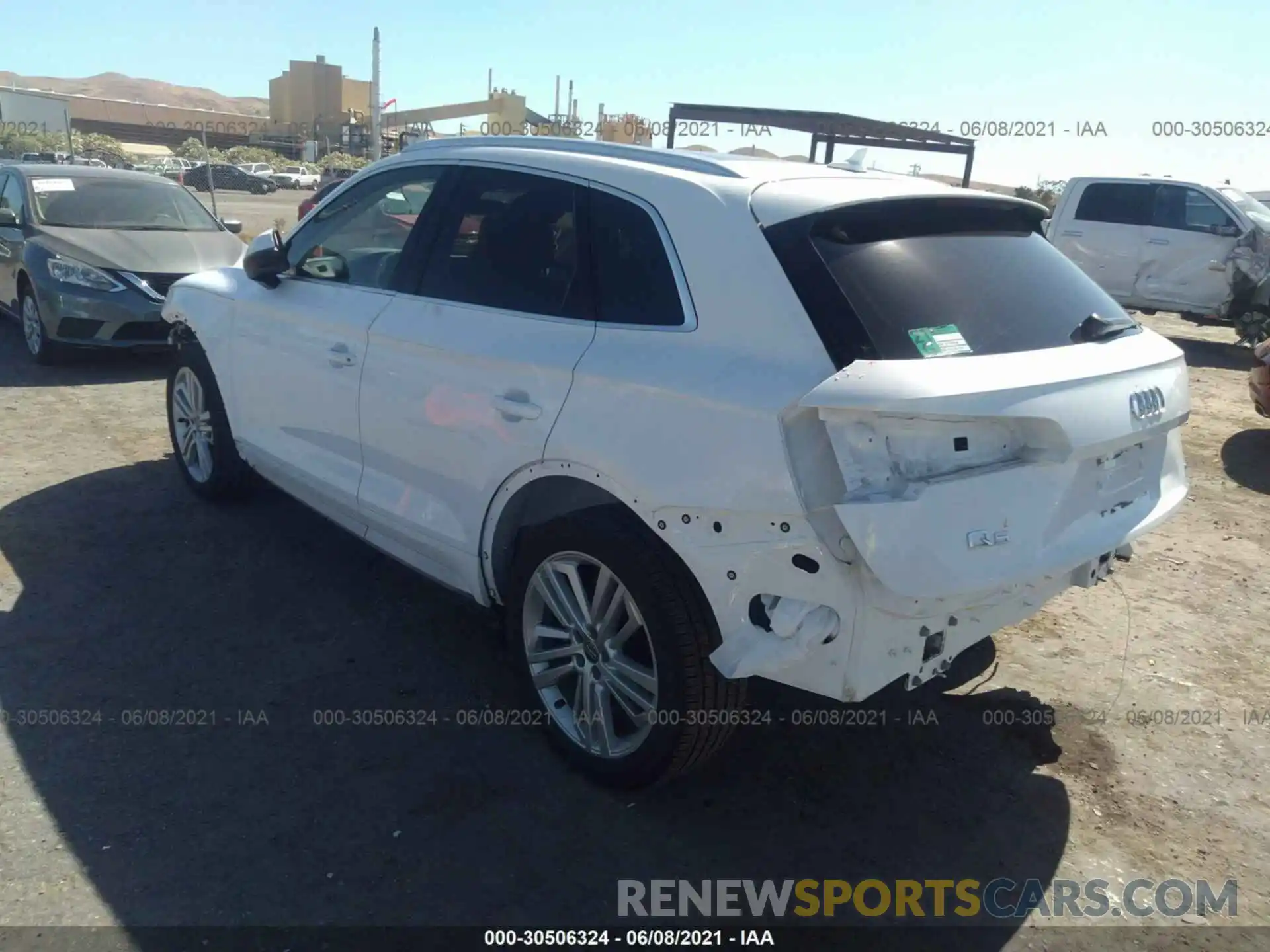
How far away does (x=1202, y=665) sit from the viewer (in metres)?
4.16

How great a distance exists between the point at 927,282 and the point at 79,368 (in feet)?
26.4

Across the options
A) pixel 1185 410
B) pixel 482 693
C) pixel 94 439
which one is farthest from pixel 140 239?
pixel 1185 410

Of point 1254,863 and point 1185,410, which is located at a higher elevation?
point 1185,410

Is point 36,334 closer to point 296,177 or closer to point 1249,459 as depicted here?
point 1249,459

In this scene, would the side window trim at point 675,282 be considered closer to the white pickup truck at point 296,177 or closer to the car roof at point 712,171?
the car roof at point 712,171

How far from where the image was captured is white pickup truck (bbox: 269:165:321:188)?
2050 inches

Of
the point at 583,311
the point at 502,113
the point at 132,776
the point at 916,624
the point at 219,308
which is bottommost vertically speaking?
the point at 132,776

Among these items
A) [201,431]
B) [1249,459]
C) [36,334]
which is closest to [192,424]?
[201,431]

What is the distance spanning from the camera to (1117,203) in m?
13.1

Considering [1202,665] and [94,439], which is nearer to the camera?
[1202,665]

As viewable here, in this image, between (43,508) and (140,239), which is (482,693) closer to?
(43,508)

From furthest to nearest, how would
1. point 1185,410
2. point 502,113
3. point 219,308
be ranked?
point 502,113
point 219,308
point 1185,410

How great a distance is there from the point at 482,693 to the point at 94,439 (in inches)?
165

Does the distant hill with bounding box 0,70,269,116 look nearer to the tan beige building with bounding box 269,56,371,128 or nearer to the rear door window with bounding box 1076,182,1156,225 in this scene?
the tan beige building with bounding box 269,56,371,128
